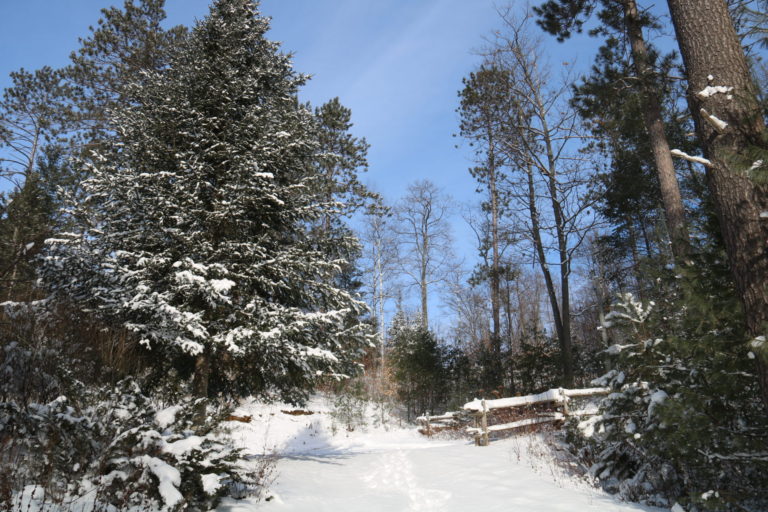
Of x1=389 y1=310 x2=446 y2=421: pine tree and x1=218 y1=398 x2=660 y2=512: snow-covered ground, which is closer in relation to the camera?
x1=218 y1=398 x2=660 y2=512: snow-covered ground

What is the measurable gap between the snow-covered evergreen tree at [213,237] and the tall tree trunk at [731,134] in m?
5.75

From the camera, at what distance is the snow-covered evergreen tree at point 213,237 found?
708 cm

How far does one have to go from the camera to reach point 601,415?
594 cm

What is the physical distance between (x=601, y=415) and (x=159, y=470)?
5604 mm

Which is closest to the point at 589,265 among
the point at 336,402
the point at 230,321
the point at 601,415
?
the point at 336,402

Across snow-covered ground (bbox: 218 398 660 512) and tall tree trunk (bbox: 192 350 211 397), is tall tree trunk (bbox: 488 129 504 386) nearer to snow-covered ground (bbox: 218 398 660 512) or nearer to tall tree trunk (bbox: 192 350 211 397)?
snow-covered ground (bbox: 218 398 660 512)

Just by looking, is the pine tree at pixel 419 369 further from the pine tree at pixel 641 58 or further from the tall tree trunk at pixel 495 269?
the pine tree at pixel 641 58

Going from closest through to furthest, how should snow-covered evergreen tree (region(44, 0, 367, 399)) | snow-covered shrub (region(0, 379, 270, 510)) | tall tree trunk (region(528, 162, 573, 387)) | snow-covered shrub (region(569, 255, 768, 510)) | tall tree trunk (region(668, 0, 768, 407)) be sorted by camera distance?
tall tree trunk (region(668, 0, 768, 407)) → snow-covered shrub (region(0, 379, 270, 510)) → snow-covered shrub (region(569, 255, 768, 510)) → snow-covered evergreen tree (region(44, 0, 367, 399)) → tall tree trunk (region(528, 162, 573, 387))

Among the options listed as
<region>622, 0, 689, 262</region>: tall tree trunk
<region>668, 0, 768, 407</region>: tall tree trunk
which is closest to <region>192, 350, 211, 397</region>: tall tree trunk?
<region>668, 0, 768, 407</region>: tall tree trunk

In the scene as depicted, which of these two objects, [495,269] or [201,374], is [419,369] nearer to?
[495,269]

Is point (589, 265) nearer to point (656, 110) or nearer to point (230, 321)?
point (656, 110)

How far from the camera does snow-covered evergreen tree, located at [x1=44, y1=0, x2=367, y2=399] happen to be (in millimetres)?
7078

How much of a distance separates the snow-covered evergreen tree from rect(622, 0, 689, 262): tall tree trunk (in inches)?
266

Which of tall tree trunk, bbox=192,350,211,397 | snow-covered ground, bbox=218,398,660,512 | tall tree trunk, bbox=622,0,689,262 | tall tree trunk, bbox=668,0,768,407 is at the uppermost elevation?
tall tree trunk, bbox=622,0,689,262
